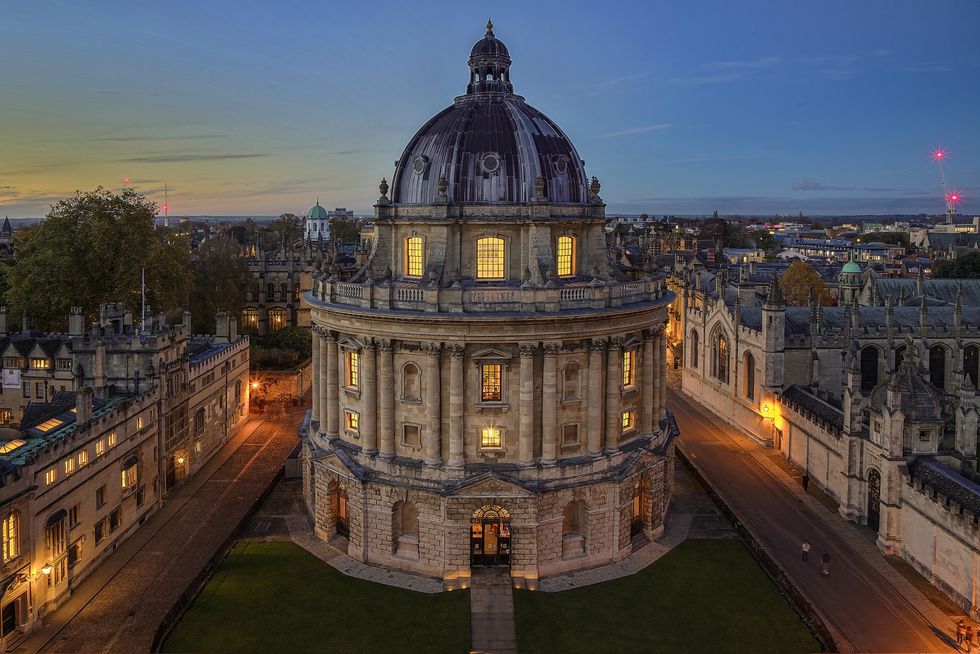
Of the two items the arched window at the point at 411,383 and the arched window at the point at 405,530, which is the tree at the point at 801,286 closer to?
the arched window at the point at 411,383

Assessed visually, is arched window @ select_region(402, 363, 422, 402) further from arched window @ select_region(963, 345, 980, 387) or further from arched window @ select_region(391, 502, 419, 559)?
arched window @ select_region(963, 345, 980, 387)

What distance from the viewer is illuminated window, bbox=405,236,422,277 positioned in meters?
44.2

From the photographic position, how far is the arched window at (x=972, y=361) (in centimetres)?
6981

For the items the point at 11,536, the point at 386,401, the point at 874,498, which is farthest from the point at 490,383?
the point at 874,498

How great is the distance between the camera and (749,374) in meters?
68.3

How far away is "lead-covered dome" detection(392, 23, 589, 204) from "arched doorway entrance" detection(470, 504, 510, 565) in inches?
686

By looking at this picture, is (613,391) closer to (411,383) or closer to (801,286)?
(411,383)

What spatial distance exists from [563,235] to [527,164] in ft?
15.2

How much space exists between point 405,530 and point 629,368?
16.2 m

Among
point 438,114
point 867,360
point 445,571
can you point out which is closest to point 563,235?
point 438,114

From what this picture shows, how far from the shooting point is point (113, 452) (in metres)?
44.2

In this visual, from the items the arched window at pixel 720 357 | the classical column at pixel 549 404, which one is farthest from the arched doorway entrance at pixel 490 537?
the arched window at pixel 720 357

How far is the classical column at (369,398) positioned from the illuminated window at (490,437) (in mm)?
6249

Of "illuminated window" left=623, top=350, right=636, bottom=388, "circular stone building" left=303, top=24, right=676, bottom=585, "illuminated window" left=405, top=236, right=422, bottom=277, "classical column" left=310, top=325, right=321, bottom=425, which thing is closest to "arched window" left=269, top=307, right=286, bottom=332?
"classical column" left=310, top=325, right=321, bottom=425
